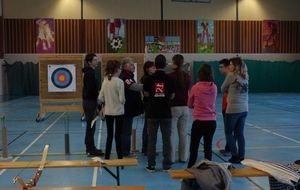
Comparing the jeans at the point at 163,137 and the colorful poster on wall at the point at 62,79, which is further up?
the colorful poster on wall at the point at 62,79

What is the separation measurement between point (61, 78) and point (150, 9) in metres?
13.0

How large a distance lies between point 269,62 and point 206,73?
67.1 feet

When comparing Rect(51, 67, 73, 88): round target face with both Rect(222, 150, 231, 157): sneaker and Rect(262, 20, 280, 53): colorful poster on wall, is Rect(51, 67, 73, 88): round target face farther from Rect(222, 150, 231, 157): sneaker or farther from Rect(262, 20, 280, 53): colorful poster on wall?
Rect(262, 20, 280, 53): colorful poster on wall

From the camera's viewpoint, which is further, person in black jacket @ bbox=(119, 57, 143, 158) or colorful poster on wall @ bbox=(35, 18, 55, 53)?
colorful poster on wall @ bbox=(35, 18, 55, 53)

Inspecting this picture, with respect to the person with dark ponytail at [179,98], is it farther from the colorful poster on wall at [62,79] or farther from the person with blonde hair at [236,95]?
the colorful poster on wall at [62,79]

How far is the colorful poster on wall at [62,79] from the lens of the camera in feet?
37.1

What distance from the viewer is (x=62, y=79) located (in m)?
11.2

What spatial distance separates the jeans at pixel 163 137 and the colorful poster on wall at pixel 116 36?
58.6 feet

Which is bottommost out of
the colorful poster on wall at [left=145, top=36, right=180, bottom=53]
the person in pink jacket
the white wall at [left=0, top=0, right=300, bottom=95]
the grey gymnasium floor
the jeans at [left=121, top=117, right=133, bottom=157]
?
the grey gymnasium floor

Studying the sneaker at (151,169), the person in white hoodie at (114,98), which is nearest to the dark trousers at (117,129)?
the person in white hoodie at (114,98)

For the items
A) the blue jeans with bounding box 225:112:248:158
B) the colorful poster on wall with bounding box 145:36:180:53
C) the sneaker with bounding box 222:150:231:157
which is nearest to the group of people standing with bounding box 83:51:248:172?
the blue jeans with bounding box 225:112:248:158

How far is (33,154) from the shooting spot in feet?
21.1

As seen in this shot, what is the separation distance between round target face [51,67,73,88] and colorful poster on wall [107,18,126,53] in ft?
37.2

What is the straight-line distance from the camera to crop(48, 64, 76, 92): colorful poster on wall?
445 inches
